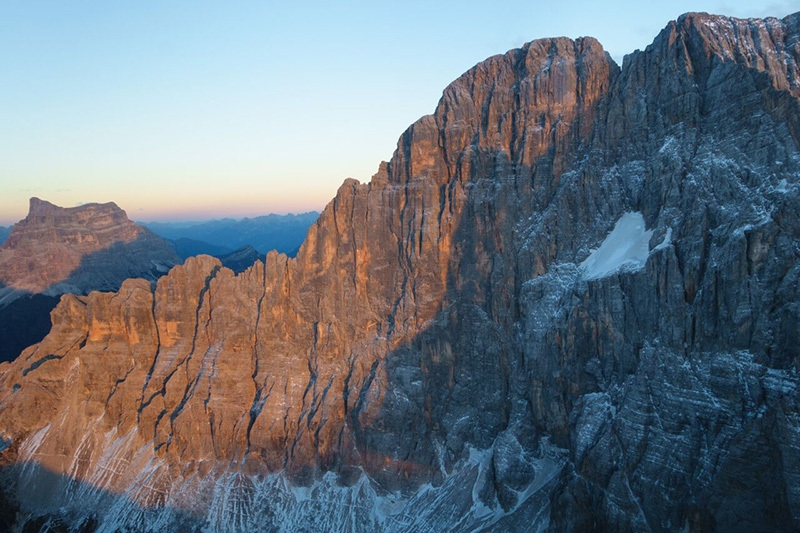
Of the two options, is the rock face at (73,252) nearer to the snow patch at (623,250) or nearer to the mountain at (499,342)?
the mountain at (499,342)

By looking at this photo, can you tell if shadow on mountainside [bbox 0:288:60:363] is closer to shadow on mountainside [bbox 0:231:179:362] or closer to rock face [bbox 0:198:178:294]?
shadow on mountainside [bbox 0:231:179:362]

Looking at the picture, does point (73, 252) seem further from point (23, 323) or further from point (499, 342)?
point (499, 342)

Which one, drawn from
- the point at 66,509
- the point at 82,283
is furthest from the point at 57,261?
the point at 66,509

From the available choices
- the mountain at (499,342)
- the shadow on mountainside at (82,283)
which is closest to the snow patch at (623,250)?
the mountain at (499,342)

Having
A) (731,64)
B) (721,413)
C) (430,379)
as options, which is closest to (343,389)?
(430,379)


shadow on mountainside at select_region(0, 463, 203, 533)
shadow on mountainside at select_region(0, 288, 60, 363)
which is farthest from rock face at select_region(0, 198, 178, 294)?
shadow on mountainside at select_region(0, 463, 203, 533)

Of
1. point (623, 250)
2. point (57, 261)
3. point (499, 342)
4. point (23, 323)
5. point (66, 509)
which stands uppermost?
point (623, 250)

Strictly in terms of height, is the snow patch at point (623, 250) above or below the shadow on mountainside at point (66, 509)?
above
